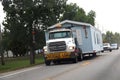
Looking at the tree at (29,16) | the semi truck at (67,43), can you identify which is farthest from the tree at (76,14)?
the semi truck at (67,43)

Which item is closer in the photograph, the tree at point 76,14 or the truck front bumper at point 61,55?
the truck front bumper at point 61,55

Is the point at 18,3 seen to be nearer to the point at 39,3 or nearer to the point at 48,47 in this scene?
the point at 39,3

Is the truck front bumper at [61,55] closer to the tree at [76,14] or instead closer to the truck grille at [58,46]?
the truck grille at [58,46]

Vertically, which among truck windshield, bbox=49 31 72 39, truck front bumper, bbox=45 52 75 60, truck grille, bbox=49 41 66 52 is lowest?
truck front bumper, bbox=45 52 75 60

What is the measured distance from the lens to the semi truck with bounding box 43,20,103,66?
29.7 metres

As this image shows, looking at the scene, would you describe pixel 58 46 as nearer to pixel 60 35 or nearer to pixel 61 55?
pixel 61 55

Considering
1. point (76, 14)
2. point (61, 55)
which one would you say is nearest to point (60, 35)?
point (61, 55)

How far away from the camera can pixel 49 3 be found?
46375 millimetres

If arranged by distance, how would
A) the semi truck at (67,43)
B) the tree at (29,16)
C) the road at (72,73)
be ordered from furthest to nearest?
1. the tree at (29,16)
2. the semi truck at (67,43)
3. the road at (72,73)

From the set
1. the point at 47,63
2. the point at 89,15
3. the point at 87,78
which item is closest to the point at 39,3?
the point at 47,63

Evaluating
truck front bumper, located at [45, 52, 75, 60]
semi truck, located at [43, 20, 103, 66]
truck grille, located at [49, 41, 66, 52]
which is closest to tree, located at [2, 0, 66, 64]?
semi truck, located at [43, 20, 103, 66]

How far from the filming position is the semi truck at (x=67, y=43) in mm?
29719

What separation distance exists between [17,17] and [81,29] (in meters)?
15.4

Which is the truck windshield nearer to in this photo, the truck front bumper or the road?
the truck front bumper
